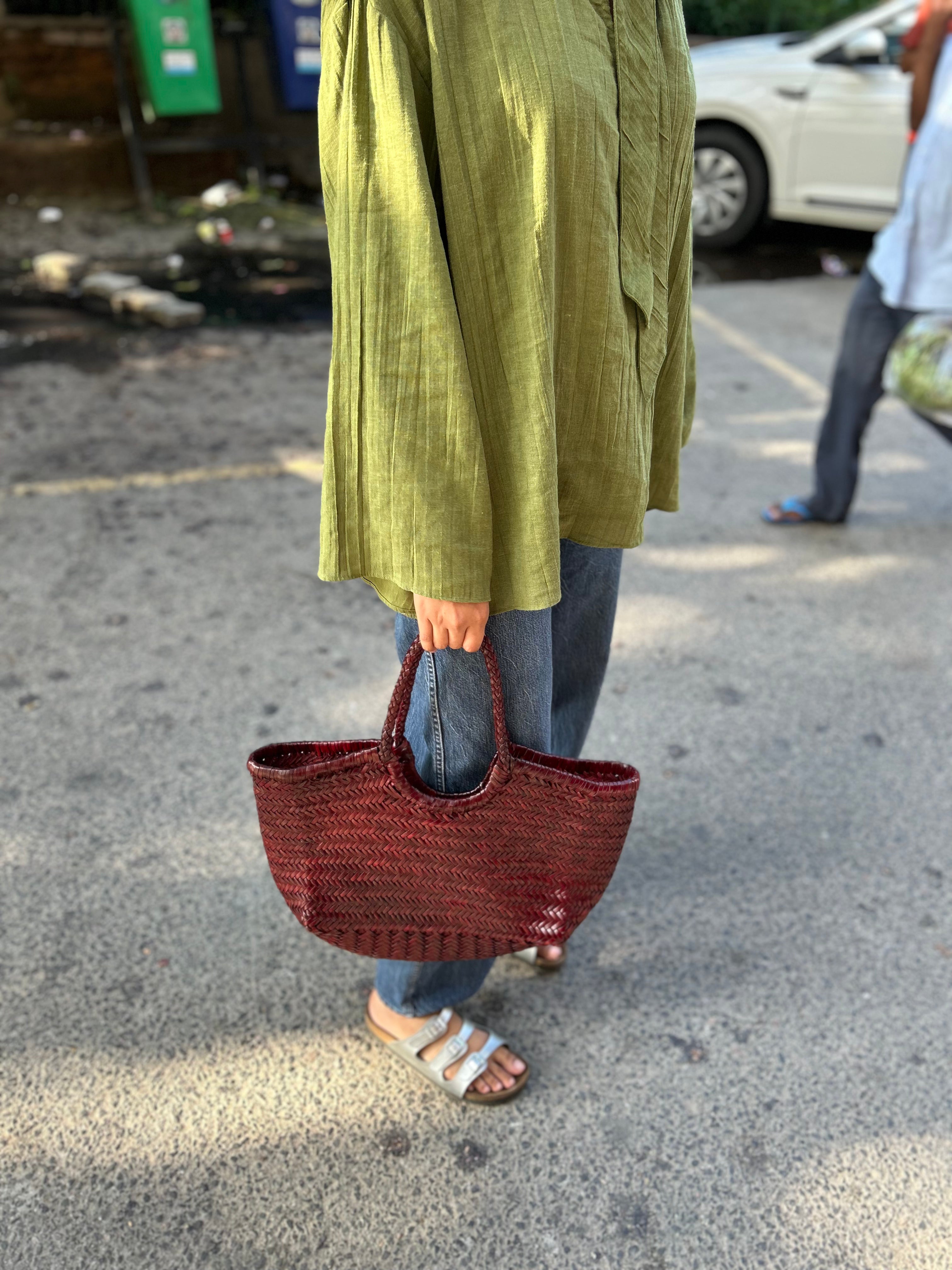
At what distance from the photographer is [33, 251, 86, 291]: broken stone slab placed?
6.17m

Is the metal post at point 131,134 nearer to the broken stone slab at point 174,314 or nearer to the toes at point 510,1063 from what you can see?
the broken stone slab at point 174,314

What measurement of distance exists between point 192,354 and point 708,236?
4223 mm

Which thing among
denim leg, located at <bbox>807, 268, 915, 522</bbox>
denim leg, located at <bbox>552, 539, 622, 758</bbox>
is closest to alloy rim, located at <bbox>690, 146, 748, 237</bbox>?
denim leg, located at <bbox>807, 268, 915, 522</bbox>

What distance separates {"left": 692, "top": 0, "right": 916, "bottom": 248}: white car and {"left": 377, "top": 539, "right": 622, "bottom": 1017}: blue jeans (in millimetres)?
6021

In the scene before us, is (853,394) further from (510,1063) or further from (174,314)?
(174,314)

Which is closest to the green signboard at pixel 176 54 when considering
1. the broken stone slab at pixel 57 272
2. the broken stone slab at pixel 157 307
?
the broken stone slab at pixel 57 272

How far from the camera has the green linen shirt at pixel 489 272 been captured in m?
1.17

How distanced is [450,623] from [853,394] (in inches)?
105

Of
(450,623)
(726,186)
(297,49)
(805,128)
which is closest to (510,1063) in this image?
(450,623)

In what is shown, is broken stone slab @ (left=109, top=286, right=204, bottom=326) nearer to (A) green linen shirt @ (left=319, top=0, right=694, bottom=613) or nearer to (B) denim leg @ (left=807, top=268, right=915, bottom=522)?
(B) denim leg @ (left=807, top=268, right=915, bottom=522)

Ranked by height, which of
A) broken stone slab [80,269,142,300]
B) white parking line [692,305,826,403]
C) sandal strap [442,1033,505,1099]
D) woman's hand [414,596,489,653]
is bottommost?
sandal strap [442,1033,505,1099]

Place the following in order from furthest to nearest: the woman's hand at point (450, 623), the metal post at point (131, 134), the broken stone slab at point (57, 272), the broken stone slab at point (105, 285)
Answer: the metal post at point (131, 134)
the broken stone slab at point (57, 272)
the broken stone slab at point (105, 285)
the woman's hand at point (450, 623)

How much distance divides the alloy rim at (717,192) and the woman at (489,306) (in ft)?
21.1

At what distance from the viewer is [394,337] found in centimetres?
121
